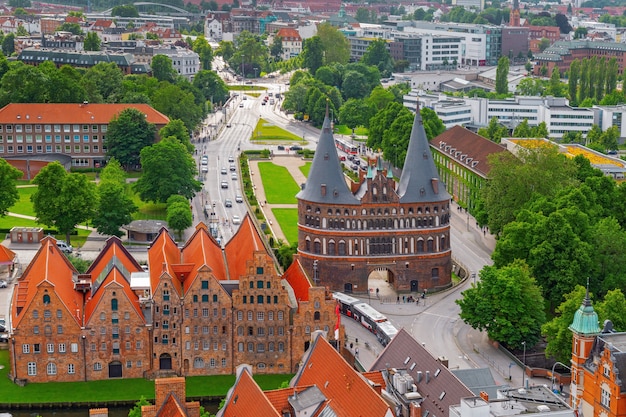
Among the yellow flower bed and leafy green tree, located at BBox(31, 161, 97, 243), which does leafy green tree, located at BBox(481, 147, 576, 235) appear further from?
leafy green tree, located at BBox(31, 161, 97, 243)

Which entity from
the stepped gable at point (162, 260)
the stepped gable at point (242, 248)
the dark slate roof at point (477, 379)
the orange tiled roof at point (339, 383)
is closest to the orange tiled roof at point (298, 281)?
the stepped gable at point (242, 248)

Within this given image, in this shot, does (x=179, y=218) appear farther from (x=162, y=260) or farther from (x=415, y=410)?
(x=415, y=410)

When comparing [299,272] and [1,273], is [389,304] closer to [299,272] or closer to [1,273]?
[299,272]

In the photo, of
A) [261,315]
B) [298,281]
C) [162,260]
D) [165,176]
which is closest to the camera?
[261,315]

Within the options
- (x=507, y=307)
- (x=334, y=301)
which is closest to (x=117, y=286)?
(x=334, y=301)

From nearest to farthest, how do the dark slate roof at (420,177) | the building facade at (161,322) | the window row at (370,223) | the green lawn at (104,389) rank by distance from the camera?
the green lawn at (104,389) < the building facade at (161,322) < the window row at (370,223) < the dark slate roof at (420,177)

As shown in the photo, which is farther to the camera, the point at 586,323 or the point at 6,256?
the point at 6,256

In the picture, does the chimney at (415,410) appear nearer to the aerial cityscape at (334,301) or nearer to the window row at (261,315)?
the aerial cityscape at (334,301)
